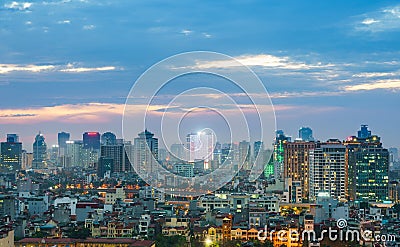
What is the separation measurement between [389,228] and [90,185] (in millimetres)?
9651

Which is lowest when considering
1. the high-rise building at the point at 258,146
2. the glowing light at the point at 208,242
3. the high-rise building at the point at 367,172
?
the glowing light at the point at 208,242

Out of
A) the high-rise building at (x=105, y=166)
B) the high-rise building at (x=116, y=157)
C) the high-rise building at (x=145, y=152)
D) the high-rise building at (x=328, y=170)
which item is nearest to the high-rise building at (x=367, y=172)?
the high-rise building at (x=328, y=170)

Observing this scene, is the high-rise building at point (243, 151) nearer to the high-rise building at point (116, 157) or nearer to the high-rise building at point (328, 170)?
the high-rise building at point (328, 170)

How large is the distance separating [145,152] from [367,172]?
5847 millimetres

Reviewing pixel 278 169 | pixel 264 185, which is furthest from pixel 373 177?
pixel 278 169

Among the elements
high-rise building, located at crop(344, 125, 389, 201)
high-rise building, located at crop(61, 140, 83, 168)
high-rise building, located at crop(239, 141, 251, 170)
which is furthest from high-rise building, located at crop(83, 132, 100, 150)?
high-rise building, located at crop(239, 141, 251, 170)

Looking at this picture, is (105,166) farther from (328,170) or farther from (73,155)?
(328,170)

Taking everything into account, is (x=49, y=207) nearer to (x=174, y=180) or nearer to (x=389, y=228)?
(x=174, y=180)

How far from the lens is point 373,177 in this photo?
13.3 metres

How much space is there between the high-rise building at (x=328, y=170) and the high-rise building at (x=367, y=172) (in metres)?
0.13

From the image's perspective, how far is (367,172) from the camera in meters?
13.4

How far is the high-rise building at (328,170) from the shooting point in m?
13.3

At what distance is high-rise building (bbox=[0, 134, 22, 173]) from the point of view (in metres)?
19.7

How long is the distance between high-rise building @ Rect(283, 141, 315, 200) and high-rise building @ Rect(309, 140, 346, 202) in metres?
1.03
